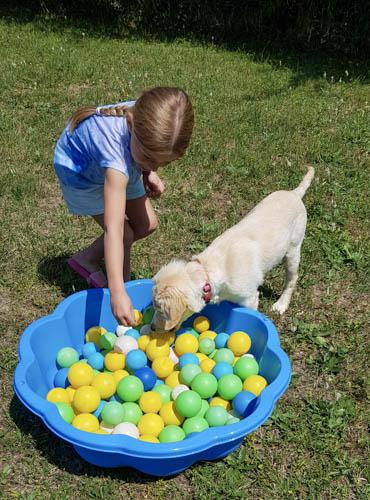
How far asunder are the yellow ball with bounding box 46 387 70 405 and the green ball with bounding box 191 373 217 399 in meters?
0.81

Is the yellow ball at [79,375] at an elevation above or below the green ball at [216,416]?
below

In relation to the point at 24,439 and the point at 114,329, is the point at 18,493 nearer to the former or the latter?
the point at 24,439

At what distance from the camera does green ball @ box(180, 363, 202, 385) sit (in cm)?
354

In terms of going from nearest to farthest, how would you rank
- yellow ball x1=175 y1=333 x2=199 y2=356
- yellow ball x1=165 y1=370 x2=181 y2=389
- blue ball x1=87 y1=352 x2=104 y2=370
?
yellow ball x1=165 y1=370 x2=181 y2=389 → blue ball x1=87 y1=352 x2=104 y2=370 → yellow ball x1=175 y1=333 x2=199 y2=356

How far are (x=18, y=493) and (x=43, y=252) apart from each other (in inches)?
88.9

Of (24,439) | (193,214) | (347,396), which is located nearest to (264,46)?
(193,214)

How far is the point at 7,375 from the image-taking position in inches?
142

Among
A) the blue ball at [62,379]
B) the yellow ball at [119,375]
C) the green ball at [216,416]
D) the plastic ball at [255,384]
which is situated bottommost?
the blue ball at [62,379]

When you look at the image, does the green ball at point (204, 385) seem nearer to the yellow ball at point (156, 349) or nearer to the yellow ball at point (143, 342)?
the yellow ball at point (156, 349)

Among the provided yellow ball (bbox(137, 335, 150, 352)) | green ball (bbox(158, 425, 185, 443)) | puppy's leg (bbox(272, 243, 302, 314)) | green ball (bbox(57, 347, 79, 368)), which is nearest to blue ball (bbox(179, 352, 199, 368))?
yellow ball (bbox(137, 335, 150, 352))

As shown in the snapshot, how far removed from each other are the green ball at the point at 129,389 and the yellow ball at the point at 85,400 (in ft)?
0.62

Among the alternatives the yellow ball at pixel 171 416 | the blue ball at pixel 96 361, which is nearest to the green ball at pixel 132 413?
the yellow ball at pixel 171 416

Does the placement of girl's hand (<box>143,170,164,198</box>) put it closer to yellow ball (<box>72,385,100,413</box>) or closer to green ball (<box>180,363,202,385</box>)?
green ball (<box>180,363,202,385</box>)

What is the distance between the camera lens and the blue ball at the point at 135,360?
3.65 m
